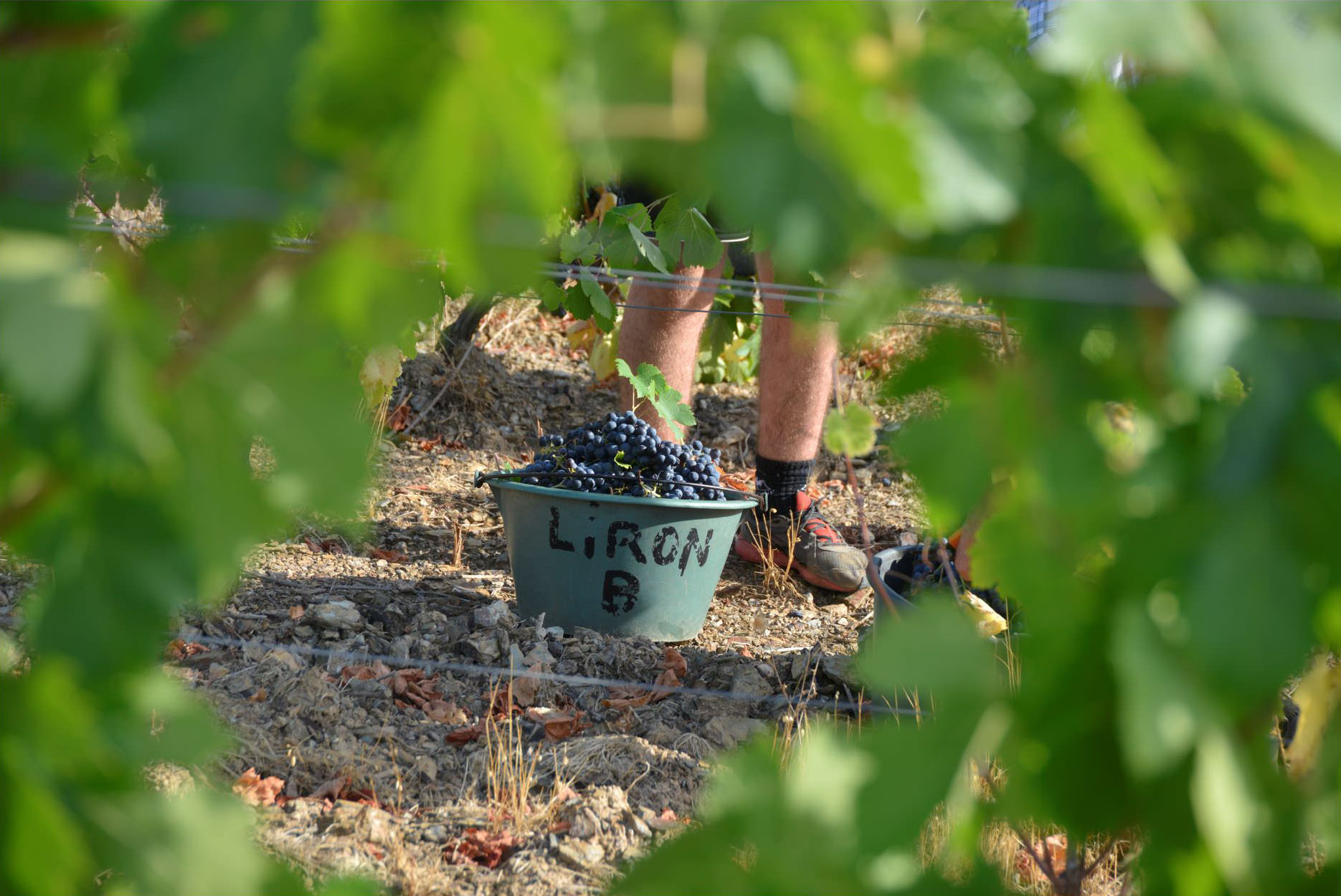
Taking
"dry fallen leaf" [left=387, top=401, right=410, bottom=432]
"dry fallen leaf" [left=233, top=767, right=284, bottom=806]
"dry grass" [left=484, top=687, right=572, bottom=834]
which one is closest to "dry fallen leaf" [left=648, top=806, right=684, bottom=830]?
"dry grass" [left=484, top=687, right=572, bottom=834]

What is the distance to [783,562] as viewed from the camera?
2.92 metres

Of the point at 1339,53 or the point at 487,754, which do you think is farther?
the point at 487,754

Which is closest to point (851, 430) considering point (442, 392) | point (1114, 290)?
point (1114, 290)

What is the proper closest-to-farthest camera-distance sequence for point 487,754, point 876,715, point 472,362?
point 487,754 < point 876,715 < point 472,362

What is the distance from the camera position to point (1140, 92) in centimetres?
34

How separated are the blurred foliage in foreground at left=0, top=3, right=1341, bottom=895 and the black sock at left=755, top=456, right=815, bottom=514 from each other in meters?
2.54

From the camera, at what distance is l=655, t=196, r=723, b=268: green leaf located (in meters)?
2.13

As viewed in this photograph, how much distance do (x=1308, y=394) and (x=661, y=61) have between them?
0.23m

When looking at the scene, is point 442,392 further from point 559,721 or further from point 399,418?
point 559,721

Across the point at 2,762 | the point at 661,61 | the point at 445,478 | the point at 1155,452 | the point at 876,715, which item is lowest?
the point at 445,478

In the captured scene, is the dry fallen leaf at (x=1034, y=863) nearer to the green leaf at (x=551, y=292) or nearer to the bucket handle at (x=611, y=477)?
the bucket handle at (x=611, y=477)

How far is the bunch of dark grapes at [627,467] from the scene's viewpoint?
219 cm

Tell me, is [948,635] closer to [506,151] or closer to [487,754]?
[506,151]

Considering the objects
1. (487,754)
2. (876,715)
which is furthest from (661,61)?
(876,715)
